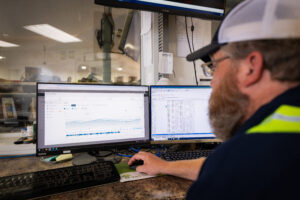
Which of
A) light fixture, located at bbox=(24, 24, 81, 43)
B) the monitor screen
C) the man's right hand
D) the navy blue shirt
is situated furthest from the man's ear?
light fixture, located at bbox=(24, 24, 81, 43)

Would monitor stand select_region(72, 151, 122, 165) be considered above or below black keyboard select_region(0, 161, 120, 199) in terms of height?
below

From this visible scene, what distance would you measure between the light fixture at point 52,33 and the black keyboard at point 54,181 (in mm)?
2718

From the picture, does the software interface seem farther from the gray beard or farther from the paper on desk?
the gray beard

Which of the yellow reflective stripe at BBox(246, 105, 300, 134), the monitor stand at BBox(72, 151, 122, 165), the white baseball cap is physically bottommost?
the monitor stand at BBox(72, 151, 122, 165)

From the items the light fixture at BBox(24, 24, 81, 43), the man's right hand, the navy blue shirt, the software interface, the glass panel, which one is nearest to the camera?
the navy blue shirt

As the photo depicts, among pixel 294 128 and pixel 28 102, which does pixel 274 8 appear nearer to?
pixel 294 128

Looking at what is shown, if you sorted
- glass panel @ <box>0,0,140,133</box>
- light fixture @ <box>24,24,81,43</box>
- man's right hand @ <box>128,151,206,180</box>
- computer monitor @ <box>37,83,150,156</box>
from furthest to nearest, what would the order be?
light fixture @ <box>24,24,81,43</box> → glass panel @ <box>0,0,140,133</box> → computer monitor @ <box>37,83,150,156</box> → man's right hand @ <box>128,151,206,180</box>

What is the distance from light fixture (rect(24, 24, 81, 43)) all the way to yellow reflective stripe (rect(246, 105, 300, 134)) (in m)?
3.22

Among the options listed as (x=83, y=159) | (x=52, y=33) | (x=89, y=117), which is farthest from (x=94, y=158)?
(x=52, y=33)

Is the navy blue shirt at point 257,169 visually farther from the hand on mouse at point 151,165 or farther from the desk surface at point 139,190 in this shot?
the hand on mouse at point 151,165

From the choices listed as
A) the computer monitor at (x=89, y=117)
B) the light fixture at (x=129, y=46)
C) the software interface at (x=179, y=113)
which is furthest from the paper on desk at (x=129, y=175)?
the light fixture at (x=129, y=46)

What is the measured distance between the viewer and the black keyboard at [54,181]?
0.61 m

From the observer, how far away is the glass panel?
2.15 meters

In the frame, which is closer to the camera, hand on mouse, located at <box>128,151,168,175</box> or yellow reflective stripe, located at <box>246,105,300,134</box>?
yellow reflective stripe, located at <box>246,105,300,134</box>
